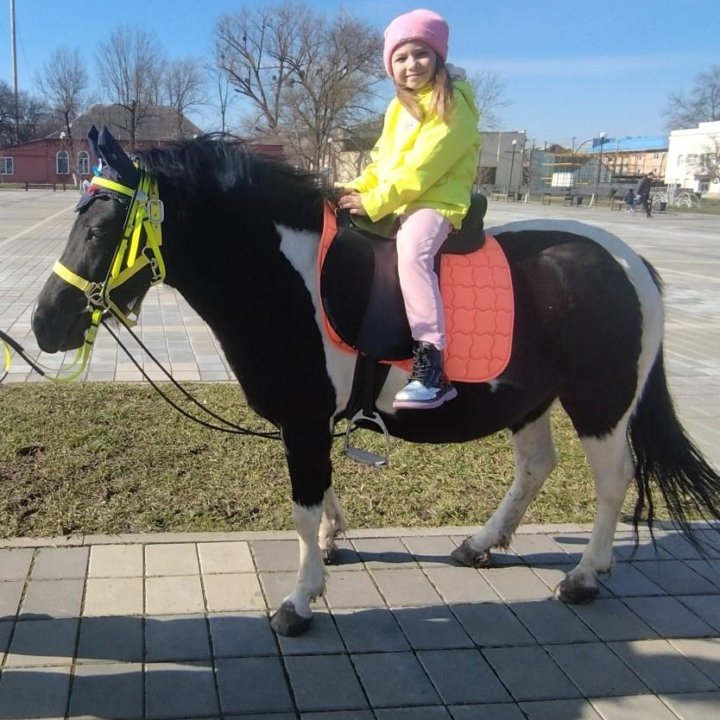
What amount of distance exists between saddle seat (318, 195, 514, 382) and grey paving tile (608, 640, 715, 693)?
1.28 m

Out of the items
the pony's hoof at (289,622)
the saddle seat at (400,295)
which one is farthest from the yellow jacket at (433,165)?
the pony's hoof at (289,622)

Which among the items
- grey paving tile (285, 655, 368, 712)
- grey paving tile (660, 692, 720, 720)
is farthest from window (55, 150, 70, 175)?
grey paving tile (660, 692, 720, 720)

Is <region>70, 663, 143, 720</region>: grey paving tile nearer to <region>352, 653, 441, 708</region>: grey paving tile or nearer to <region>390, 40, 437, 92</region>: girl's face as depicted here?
<region>352, 653, 441, 708</region>: grey paving tile

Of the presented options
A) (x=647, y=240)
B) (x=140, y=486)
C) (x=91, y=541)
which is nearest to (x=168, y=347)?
(x=140, y=486)

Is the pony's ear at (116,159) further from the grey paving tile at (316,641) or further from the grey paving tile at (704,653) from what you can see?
the grey paving tile at (704,653)

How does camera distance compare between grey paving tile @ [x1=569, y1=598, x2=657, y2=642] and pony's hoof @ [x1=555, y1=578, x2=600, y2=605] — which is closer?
grey paving tile @ [x1=569, y1=598, x2=657, y2=642]

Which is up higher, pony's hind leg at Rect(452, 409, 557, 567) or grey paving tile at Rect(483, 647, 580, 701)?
pony's hind leg at Rect(452, 409, 557, 567)

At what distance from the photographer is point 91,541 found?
368 cm

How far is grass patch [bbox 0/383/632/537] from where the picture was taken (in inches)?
159

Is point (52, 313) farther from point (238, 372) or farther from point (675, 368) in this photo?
point (675, 368)

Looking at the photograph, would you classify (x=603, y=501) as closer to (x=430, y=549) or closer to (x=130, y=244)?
(x=430, y=549)

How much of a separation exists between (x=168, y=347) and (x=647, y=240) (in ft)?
59.7

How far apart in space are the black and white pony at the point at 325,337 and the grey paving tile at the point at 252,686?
228mm

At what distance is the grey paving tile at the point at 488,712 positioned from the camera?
261 centimetres
